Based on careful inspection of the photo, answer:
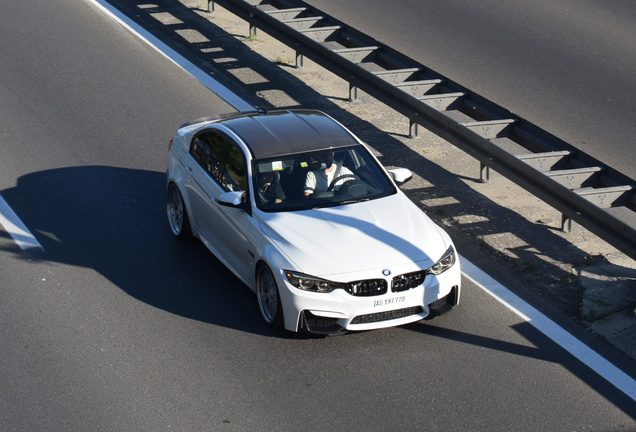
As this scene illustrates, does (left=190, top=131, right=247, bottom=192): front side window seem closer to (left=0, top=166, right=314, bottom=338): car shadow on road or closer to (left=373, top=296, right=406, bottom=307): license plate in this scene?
(left=0, top=166, right=314, bottom=338): car shadow on road

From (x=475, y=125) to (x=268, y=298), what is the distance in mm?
3704

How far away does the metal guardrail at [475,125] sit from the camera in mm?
8297

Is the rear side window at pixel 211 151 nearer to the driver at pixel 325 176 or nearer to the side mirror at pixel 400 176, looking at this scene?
the driver at pixel 325 176

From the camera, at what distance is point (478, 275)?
8445 millimetres

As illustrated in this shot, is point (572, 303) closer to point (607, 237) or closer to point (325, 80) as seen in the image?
point (607, 237)

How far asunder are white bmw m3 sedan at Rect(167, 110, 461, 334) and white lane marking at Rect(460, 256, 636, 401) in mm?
768

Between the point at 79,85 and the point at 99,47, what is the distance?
1802mm

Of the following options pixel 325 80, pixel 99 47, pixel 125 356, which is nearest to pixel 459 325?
pixel 125 356

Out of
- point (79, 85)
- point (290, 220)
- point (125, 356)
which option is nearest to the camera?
point (125, 356)

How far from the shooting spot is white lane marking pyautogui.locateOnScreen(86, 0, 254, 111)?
12961mm

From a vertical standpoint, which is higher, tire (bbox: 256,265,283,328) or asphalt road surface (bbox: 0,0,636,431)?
tire (bbox: 256,265,283,328)

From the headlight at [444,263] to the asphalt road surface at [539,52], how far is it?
4336 millimetres

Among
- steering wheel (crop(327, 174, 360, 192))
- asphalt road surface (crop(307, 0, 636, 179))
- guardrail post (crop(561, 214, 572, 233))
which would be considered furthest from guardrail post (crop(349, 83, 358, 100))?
steering wheel (crop(327, 174, 360, 192))

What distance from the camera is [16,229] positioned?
9.42 meters
